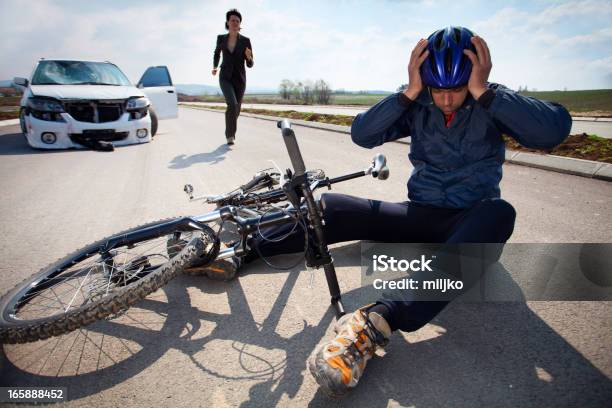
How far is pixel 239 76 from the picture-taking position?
822 centimetres

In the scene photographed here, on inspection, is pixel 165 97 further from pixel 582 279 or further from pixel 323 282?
→ pixel 582 279

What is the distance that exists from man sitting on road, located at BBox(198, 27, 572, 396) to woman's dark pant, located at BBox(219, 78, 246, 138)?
5.95 m

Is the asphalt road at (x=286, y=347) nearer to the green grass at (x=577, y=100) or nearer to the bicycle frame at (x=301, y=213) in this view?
the bicycle frame at (x=301, y=213)

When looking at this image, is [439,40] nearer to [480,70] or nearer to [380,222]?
[480,70]

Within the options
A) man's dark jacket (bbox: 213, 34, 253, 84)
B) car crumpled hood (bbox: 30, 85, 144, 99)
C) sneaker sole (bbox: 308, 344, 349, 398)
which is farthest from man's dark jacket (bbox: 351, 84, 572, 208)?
car crumpled hood (bbox: 30, 85, 144, 99)

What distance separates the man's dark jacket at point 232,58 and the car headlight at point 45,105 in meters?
3.18

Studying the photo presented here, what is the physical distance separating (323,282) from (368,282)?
0.97 ft

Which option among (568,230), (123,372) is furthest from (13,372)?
(568,230)

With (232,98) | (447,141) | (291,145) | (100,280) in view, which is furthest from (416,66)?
(232,98)

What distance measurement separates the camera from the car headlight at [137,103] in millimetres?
7926

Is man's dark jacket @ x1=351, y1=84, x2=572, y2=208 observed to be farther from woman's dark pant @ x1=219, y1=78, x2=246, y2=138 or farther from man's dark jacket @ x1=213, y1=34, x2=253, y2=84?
man's dark jacket @ x1=213, y1=34, x2=253, y2=84

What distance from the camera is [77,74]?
833 centimetres

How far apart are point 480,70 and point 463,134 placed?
1.27 ft

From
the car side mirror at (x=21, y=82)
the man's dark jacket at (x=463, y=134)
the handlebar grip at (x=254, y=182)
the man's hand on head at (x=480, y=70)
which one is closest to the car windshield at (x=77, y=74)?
the car side mirror at (x=21, y=82)
